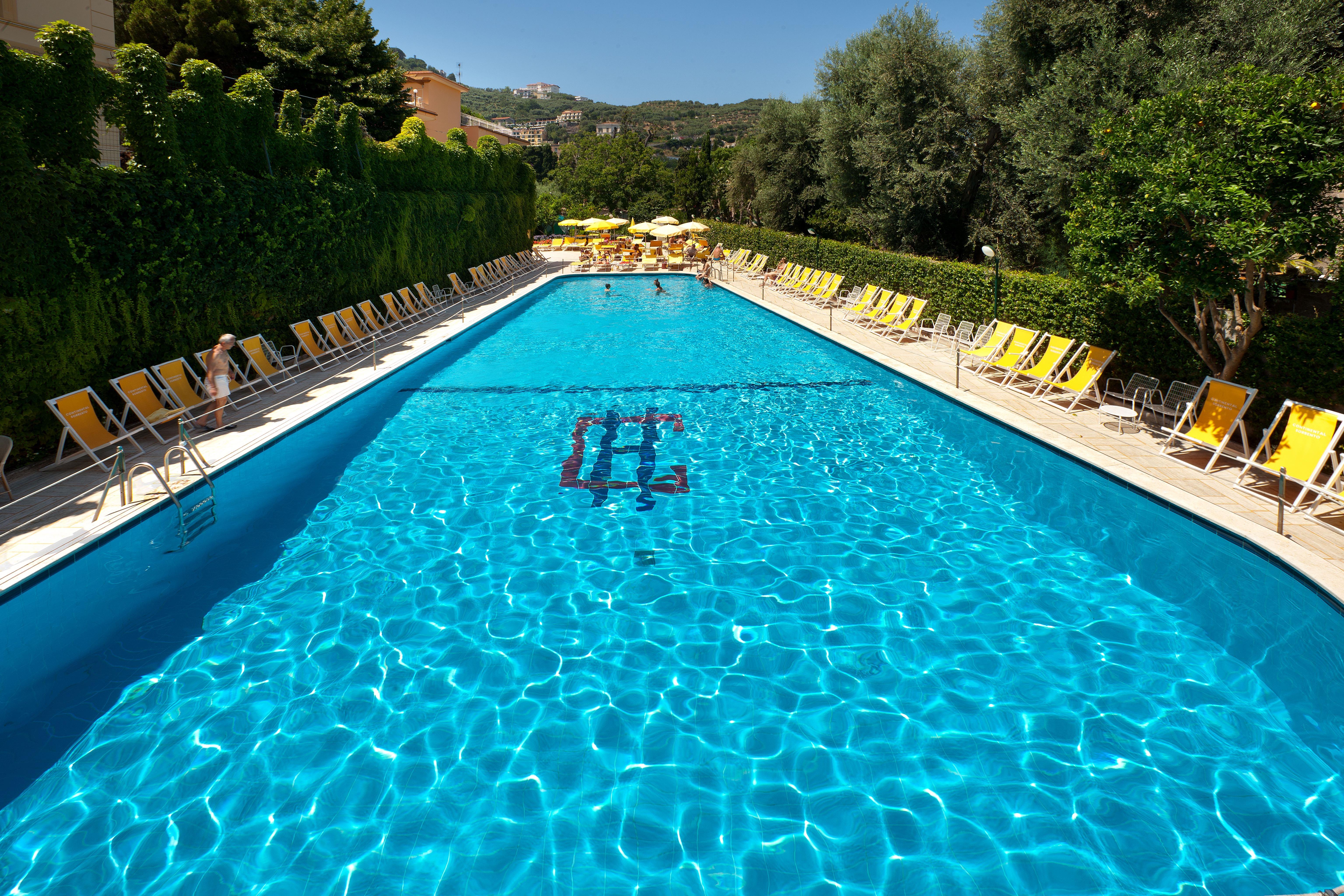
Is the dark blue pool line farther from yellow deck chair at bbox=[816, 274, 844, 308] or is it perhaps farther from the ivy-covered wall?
the ivy-covered wall

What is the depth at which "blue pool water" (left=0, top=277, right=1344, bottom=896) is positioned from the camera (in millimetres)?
3416

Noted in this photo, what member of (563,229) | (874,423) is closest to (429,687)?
(874,423)

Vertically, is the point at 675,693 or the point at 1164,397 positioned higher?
the point at 1164,397

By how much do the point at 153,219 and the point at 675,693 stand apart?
8601 mm

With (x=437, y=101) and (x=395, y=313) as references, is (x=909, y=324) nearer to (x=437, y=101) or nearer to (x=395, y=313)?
(x=395, y=313)

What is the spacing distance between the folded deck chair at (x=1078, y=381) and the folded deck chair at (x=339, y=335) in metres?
11.0

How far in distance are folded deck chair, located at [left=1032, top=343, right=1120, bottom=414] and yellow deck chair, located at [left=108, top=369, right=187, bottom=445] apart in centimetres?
1042

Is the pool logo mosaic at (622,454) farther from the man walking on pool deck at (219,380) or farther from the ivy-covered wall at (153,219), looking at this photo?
the ivy-covered wall at (153,219)

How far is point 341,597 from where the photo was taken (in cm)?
560

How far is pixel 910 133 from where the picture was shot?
1959 cm

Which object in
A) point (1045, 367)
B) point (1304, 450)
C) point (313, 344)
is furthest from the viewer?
point (313, 344)

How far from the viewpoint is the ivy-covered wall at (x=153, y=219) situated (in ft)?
23.4

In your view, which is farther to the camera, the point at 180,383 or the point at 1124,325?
the point at 1124,325

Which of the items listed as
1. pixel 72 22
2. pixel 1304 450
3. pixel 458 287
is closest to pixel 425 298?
pixel 458 287
